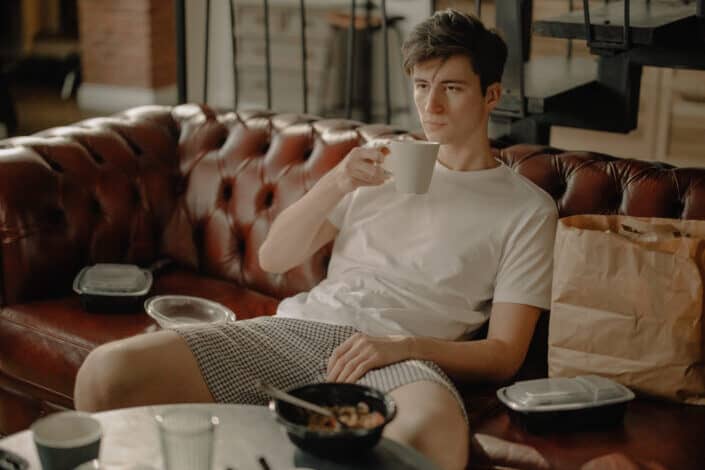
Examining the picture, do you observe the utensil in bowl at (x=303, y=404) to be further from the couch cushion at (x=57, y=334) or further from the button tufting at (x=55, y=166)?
the button tufting at (x=55, y=166)

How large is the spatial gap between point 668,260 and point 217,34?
5.01m

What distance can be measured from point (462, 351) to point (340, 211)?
0.50m

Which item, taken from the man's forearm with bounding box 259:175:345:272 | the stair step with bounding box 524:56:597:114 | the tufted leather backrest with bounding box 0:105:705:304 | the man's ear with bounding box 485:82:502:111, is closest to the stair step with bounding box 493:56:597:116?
the stair step with bounding box 524:56:597:114

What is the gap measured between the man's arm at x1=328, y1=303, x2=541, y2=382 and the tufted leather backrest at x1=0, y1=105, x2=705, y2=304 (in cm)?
38

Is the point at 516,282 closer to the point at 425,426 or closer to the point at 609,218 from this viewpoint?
the point at 609,218


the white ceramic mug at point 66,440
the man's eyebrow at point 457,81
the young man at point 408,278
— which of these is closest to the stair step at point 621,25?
the young man at point 408,278

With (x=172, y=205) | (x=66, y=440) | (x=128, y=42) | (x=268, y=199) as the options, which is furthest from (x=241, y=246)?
(x=128, y=42)

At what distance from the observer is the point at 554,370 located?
2057 mm

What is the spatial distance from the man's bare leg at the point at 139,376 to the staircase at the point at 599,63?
1.34 m

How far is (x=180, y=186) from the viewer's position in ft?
9.46

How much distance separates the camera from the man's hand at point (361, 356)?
187 cm

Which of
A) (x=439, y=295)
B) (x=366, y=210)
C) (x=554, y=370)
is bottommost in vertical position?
(x=554, y=370)

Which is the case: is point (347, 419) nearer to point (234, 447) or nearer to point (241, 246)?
point (234, 447)

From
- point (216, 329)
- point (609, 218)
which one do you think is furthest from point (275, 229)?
point (609, 218)
